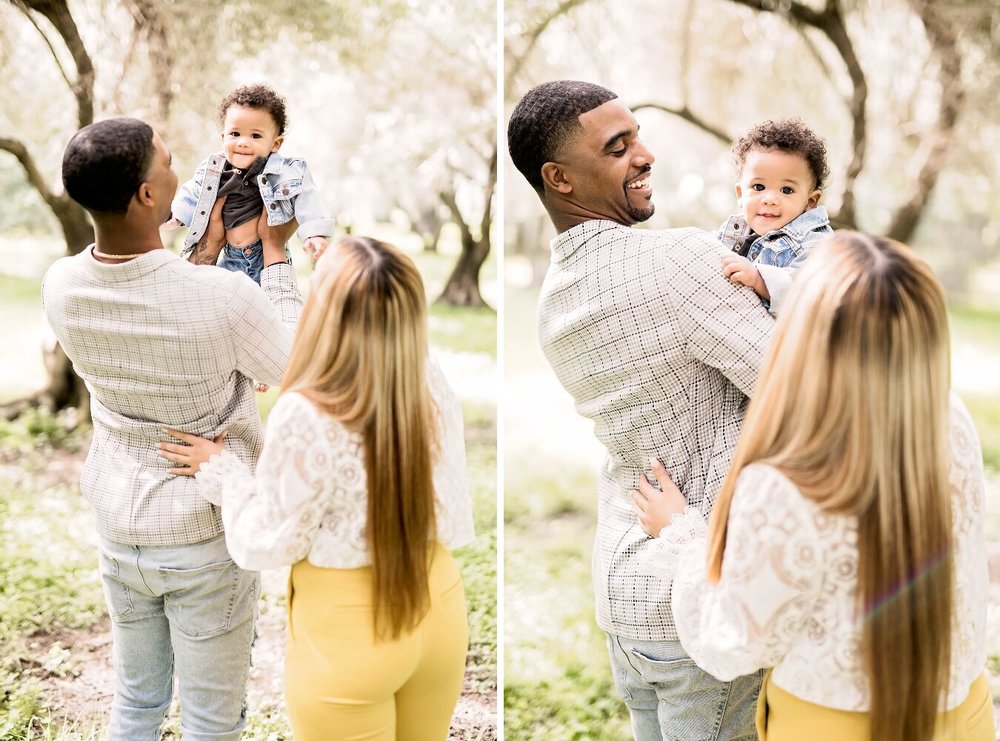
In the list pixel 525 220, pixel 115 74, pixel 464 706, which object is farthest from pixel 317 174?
pixel 464 706

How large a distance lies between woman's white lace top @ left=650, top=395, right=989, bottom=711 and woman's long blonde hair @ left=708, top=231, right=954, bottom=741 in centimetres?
2

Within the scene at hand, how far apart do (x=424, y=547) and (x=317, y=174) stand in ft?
20.7

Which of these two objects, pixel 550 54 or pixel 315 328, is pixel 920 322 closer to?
pixel 315 328

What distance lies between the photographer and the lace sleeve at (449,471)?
70.7 inches

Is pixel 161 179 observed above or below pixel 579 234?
above

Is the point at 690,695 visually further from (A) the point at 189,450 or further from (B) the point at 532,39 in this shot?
(B) the point at 532,39

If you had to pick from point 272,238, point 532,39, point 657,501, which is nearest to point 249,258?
point 272,238

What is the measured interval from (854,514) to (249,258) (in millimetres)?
1448

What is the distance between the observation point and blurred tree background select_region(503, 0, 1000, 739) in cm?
604

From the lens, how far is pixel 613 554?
1815 millimetres

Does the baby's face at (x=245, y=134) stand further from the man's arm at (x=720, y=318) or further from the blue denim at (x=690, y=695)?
the blue denim at (x=690, y=695)

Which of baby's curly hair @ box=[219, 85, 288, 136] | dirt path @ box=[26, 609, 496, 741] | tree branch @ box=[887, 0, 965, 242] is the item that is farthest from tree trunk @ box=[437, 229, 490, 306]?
baby's curly hair @ box=[219, 85, 288, 136]

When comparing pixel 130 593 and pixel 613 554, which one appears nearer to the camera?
pixel 613 554

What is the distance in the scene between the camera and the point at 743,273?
1598 millimetres
